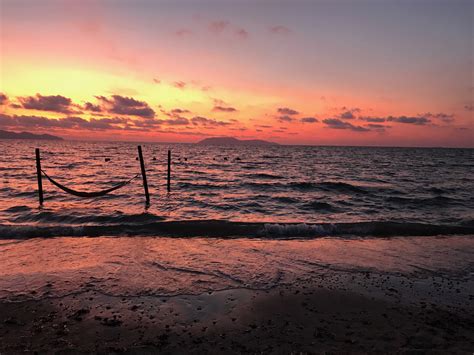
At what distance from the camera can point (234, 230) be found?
1262 centimetres

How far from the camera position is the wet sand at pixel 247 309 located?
4832mm

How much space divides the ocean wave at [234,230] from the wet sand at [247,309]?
2.75 metres

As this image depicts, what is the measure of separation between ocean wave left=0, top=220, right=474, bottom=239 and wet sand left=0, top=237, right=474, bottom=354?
2.75 meters

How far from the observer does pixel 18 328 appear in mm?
5219

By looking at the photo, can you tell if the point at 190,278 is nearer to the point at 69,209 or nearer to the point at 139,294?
the point at 139,294

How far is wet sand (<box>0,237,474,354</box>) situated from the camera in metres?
4.83

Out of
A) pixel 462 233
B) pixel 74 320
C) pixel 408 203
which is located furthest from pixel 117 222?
pixel 408 203

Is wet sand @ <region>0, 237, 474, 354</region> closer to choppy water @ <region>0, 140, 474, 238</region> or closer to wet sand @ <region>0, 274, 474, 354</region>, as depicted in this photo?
wet sand @ <region>0, 274, 474, 354</region>

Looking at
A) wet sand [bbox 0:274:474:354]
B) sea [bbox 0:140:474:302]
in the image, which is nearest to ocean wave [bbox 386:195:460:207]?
sea [bbox 0:140:474:302]

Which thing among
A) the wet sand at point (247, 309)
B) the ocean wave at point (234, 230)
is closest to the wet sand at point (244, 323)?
the wet sand at point (247, 309)

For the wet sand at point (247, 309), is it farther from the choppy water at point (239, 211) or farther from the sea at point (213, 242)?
the choppy water at point (239, 211)

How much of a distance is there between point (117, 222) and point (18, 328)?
29.4ft

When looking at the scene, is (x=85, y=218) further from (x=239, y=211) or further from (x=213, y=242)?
(x=239, y=211)

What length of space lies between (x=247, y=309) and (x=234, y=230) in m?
6.69
